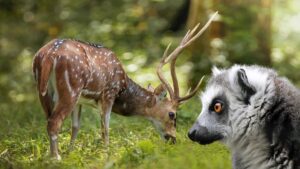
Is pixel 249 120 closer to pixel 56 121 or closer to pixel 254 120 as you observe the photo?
pixel 254 120

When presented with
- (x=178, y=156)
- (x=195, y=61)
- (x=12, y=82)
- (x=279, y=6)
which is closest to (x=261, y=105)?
(x=178, y=156)

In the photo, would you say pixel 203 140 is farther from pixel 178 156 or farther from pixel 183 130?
pixel 183 130

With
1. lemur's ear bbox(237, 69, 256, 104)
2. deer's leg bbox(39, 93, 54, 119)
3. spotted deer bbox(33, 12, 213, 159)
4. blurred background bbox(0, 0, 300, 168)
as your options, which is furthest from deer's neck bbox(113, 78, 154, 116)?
lemur's ear bbox(237, 69, 256, 104)

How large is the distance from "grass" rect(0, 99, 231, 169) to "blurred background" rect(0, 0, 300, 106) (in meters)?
4.69

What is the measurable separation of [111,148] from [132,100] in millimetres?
1237

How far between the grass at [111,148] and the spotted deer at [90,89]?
0.28 meters

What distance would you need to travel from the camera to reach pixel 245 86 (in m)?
7.06

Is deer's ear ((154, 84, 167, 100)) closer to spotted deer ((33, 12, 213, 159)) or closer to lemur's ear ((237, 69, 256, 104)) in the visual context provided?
spotted deer ((33, 12, 213, 159))

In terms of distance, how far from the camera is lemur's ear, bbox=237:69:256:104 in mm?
7043

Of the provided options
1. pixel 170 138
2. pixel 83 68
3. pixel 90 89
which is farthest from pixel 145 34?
pixel 83 68

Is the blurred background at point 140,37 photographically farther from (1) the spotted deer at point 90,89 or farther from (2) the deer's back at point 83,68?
(2) the deer's back at point 83,68

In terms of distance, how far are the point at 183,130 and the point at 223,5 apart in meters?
6.69

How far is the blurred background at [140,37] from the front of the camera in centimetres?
1614

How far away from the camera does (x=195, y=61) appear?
16.2 metres
